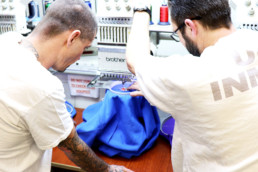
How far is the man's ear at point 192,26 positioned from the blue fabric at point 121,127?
0.51 meters

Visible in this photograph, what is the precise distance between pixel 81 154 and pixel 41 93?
38 cm

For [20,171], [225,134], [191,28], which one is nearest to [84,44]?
[191,28]

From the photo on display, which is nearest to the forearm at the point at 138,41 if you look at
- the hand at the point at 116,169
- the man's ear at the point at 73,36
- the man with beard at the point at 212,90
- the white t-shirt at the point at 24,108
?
the man with beard at the point at 212,90

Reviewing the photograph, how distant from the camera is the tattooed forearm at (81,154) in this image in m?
1.08

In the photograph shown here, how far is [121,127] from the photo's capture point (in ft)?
4.64

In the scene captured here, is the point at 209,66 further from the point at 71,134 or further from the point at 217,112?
the point at 71,134

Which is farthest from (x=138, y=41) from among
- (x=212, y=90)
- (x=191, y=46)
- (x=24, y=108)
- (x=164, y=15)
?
(x=24, y=108)

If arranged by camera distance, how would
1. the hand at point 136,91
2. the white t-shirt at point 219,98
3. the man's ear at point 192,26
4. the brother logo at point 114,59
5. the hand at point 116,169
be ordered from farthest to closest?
the brother logo at point 114,59, the hand at point 136,91, the hand at point 116,169, the man's ear at point 192,26, the white t-shirt at point 219,98

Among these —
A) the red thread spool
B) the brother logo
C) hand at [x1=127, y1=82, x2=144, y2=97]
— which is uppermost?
the red thread spool

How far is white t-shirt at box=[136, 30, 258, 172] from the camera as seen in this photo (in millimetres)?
823

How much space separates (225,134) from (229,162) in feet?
0.34

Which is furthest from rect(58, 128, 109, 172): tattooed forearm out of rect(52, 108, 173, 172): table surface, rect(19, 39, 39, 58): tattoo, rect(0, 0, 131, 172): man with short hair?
rect(19, 39, 39, 58): tattoo

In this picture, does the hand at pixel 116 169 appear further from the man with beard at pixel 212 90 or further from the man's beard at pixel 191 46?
the man's beard at pixel 191 46

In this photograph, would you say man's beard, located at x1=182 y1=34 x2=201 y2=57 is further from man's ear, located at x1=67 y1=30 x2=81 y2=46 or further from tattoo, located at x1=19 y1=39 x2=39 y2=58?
tattoo, located at x1=19 y1=39 x2=39 y2=58
